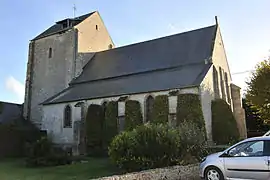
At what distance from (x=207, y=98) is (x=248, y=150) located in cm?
1127

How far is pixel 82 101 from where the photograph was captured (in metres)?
21.7

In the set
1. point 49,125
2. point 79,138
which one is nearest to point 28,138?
point 49,125

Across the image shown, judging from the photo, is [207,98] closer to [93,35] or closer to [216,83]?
[216,83]

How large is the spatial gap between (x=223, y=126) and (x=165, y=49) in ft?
27.8

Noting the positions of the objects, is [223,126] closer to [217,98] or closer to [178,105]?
[217,98]

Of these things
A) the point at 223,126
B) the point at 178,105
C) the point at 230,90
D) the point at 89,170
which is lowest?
the point at 89,170

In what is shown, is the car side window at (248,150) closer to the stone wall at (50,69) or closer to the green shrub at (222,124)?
the green shrub at (222,124)

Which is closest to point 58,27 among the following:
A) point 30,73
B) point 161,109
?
point 30,73

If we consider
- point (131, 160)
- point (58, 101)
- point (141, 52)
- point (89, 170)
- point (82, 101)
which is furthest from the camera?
point (141, 52)

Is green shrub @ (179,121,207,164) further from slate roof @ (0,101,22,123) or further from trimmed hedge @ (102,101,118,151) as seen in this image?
slate roof @ (0,101,22,123)

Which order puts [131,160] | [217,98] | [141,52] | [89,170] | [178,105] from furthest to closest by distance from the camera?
[141,52] → [217,98] → [178,105] → [89,170] → [131,160]

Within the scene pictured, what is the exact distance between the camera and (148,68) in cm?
2255

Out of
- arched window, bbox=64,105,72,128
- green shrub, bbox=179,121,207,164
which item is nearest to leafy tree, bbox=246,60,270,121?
green shrub, bbox=179,121,207,164

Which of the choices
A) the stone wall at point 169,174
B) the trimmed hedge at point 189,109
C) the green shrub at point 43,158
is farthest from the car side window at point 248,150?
the green shrub at point 43,158
